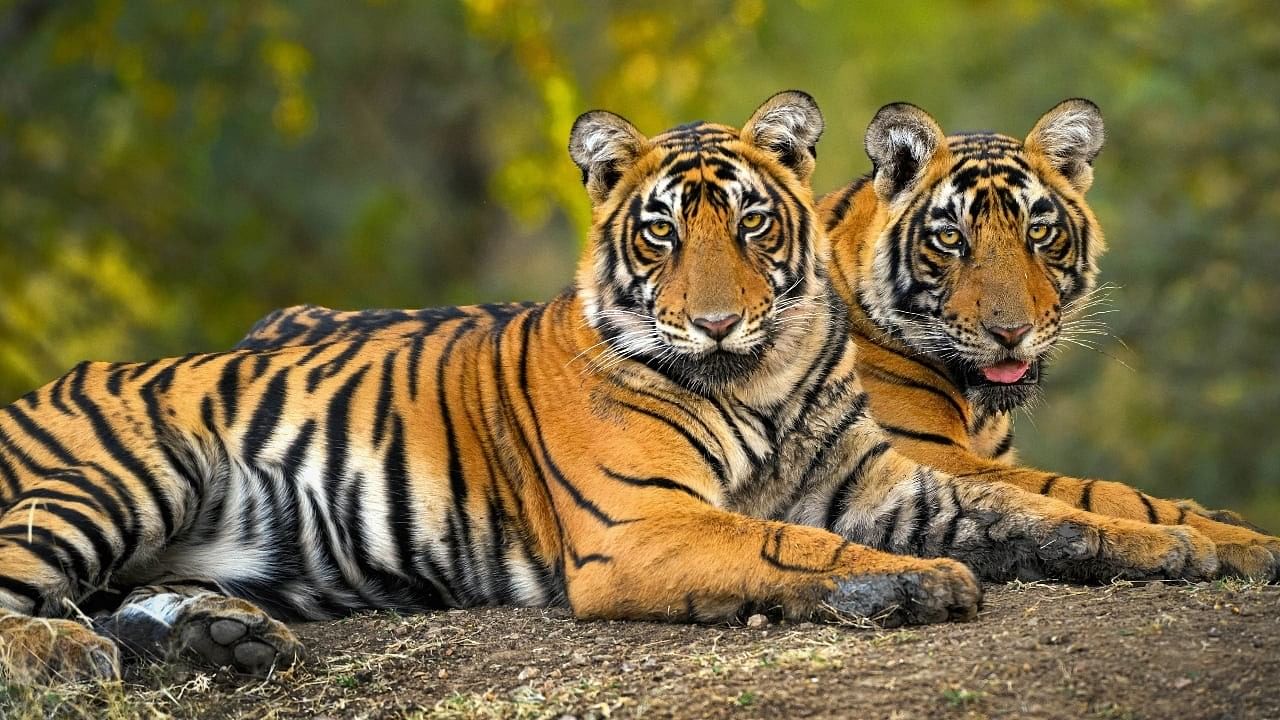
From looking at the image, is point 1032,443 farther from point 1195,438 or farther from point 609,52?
point 609,52

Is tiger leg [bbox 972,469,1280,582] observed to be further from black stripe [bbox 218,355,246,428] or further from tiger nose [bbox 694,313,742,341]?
black stripe [bbox 218,355,246,428]

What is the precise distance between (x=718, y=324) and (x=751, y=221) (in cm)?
40

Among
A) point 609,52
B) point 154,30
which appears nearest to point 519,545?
point 154,30

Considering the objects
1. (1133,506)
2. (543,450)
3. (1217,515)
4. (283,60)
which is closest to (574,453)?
(543,450)

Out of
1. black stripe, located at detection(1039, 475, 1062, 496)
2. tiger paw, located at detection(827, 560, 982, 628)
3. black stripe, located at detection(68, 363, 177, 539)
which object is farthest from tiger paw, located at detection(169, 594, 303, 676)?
black stripe, located at detection(1039, 475, 1062, 496)

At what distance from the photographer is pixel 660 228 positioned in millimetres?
4566

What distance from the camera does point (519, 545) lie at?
4684mm

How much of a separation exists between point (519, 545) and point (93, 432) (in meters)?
1.32

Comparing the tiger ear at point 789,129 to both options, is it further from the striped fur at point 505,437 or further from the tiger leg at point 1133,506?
the tiger leg at point 1133,506

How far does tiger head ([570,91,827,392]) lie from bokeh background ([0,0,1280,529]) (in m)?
5.96

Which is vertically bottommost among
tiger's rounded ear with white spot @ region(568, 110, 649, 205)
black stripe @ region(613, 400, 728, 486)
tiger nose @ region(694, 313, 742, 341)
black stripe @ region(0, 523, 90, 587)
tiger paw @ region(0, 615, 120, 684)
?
tiger paw @ region(0, 615, 120, 684)

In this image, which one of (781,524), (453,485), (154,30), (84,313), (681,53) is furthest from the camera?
(681,53)

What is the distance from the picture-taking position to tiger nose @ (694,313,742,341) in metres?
4.31

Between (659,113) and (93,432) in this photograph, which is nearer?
(93,432)
